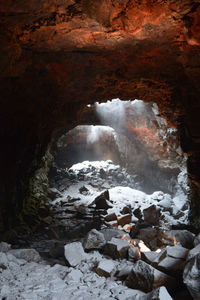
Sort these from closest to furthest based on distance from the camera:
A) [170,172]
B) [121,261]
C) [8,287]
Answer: [8,287] < [121,261] < [170,172]

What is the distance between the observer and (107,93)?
222 inches

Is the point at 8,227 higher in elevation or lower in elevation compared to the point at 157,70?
lower

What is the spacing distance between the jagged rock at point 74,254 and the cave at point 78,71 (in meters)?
1.79

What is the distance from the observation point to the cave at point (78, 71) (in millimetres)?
2547

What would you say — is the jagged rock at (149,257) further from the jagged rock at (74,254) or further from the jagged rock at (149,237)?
the jagged rock at (149,237)

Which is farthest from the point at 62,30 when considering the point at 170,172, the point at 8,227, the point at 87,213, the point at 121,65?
the point at 170,172

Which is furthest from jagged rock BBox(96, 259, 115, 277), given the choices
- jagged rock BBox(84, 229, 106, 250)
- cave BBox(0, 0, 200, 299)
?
cave BBox(0, 0, 200, 299)

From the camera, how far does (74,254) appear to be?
3.42 meters

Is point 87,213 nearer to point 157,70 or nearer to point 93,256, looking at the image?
point 93,256

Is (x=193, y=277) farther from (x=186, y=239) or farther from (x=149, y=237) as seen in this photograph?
(x=149, y=237)

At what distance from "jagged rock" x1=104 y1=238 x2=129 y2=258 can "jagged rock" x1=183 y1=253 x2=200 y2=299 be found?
1.60 meters

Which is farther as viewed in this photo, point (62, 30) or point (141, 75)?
point (141, 75)

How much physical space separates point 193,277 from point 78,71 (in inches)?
166

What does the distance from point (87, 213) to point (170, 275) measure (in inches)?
194
